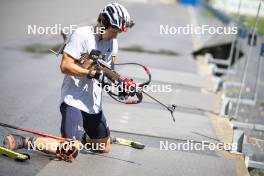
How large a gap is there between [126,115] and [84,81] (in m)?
3.29

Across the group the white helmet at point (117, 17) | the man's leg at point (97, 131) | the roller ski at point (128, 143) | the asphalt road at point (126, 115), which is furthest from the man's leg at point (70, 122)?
the roller ski at point (128, 143)

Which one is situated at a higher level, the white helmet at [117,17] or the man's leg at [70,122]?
the white helmet at [117,17]

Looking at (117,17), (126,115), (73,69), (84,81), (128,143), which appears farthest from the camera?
(126,115)

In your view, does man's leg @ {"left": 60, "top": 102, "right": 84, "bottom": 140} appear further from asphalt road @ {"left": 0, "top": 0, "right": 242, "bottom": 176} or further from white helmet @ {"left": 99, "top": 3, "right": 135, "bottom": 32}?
white helmet @ {"left": 99, "top": 3, "right": 135, "bottom": 32}

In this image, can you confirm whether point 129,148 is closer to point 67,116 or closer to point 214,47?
point 67,116

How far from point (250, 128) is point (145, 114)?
1942mm

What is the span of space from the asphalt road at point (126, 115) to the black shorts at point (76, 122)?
1.33 ft

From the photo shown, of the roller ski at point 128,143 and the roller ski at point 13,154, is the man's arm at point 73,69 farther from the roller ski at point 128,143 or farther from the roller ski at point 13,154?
the roller ski at point 128,143

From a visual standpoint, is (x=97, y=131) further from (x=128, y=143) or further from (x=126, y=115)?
(x=126, y=115)

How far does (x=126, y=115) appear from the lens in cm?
1059

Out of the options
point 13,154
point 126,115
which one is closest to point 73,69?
point 13,154

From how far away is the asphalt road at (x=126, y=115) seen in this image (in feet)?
24.8

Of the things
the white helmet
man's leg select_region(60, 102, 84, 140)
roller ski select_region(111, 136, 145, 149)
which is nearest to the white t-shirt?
man's leg select_region(60, 102, 84, 140)

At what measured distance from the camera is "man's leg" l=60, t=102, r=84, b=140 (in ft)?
23.4
